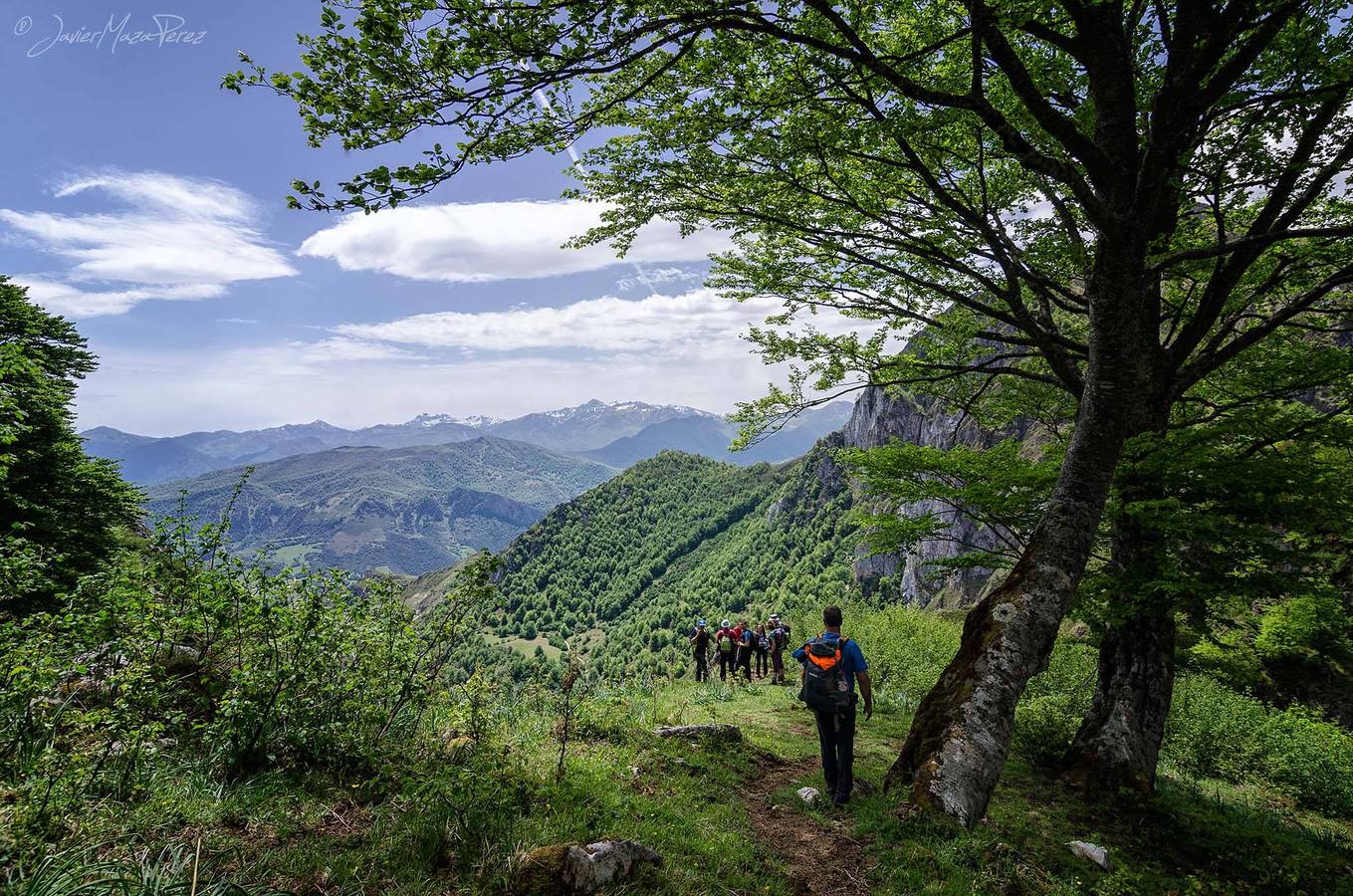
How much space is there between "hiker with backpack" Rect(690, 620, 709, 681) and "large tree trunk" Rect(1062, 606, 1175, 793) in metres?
12.4

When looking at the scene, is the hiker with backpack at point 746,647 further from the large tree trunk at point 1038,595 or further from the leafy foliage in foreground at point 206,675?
the leafy foliage in foreground at point 206,675

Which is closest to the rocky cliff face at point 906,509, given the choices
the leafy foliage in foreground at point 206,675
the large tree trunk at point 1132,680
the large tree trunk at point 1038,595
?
the large tree trunk at point 1132,680

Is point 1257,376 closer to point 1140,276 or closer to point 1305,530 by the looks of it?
point 1305,530

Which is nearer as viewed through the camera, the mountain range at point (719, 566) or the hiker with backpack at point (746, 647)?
the hiker with backpack at point (746, 647)

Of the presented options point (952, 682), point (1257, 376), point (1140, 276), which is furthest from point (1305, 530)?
point (952, 682)

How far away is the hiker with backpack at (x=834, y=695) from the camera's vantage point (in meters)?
7.12

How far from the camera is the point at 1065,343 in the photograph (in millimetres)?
8406

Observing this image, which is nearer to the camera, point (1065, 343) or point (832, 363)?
point (1065, 343)

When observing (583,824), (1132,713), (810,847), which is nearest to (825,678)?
(810,847)

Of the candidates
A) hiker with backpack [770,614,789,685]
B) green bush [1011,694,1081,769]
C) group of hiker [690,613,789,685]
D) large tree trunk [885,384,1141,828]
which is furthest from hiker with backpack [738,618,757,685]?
large tree trunk [885,384,1141,828]

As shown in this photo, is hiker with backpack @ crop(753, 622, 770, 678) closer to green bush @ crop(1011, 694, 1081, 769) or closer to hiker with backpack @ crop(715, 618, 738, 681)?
hiker with backpack @ crop(715, 618, 738, 681)

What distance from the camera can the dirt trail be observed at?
5109 mm

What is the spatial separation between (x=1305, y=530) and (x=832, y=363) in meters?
6.56

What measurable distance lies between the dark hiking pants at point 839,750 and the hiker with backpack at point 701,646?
12096 millimetres
